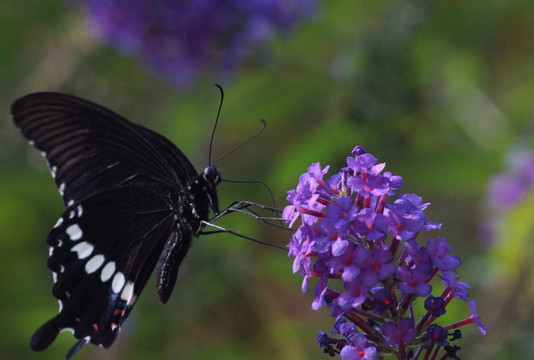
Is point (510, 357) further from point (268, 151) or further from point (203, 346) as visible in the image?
point (268, 151)

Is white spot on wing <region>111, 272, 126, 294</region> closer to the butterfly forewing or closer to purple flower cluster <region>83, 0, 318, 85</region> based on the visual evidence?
the butterfly forewing

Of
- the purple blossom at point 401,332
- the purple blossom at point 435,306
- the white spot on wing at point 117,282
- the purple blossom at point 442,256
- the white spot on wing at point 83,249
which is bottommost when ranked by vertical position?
the white spot on wing at point 117,282

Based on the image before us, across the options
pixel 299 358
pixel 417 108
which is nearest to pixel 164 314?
pixel 299 358

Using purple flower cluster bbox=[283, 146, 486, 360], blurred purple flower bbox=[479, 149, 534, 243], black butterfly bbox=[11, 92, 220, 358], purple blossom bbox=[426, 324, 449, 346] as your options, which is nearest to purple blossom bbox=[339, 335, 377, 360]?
purple flower cluster bbox=[283, 146, 486, 360]

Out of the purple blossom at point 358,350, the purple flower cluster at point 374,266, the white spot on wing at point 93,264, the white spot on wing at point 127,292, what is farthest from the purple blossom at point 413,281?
the white spot on wing at point 93,264

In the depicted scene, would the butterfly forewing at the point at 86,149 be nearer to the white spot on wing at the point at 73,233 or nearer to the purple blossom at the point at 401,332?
the white spot on wing at the point at 73,233
